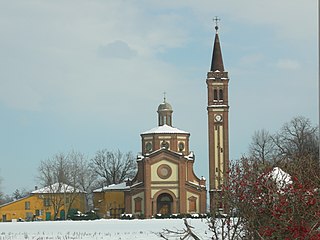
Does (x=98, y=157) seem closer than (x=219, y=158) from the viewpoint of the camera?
No

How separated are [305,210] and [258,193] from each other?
104 cm

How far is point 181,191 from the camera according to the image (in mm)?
76125

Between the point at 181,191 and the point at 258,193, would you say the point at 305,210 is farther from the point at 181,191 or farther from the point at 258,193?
the point at 181,191

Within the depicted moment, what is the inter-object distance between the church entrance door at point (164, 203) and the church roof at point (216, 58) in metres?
16.8

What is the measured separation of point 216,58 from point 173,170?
16.1m

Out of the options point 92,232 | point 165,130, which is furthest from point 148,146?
→ point 92,232

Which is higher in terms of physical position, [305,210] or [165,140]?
[165,140]

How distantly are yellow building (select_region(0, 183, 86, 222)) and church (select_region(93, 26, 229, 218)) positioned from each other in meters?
3.11

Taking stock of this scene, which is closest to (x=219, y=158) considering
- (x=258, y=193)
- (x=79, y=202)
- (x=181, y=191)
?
(x=181, y=191)

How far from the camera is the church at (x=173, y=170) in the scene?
76.2 meters

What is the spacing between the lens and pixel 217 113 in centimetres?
8106

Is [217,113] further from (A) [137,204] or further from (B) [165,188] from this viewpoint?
(A) [137,204]

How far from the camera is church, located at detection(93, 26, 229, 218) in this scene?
7625 cm

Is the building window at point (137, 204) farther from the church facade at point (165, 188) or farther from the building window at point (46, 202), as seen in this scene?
the building window at point (46, 202)
